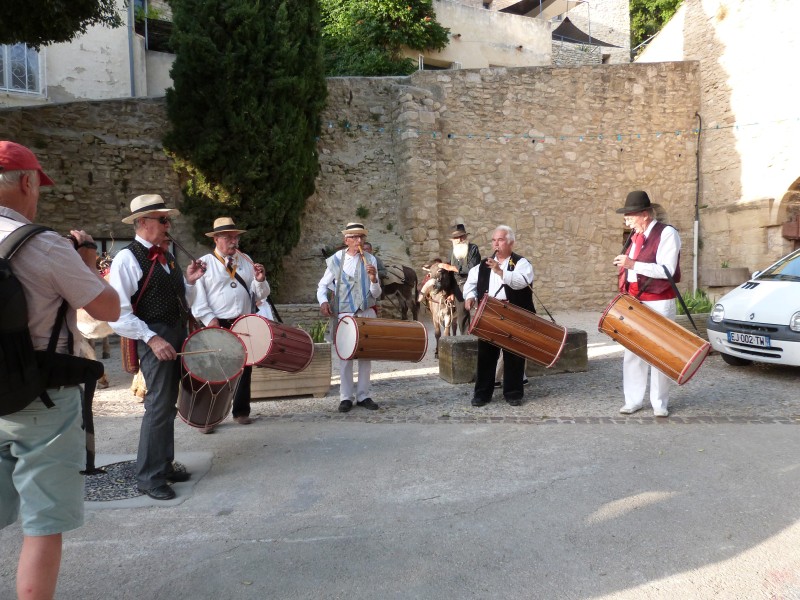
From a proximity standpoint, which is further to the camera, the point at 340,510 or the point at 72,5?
the point at 72,5

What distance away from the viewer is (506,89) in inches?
564

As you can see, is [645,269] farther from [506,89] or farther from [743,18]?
[743,18]

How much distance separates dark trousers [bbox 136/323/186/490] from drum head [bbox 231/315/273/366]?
0.92 m

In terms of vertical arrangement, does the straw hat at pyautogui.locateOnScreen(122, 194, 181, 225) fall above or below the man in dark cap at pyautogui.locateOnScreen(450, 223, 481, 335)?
above

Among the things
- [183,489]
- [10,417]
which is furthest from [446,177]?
[10,417]

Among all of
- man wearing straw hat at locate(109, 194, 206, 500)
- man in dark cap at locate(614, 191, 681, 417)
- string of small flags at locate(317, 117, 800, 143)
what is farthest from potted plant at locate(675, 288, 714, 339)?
man wearing straw hat at locate(109, 194, 206, 500)

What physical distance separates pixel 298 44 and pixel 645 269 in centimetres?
887

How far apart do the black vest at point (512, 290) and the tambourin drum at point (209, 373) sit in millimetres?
2654

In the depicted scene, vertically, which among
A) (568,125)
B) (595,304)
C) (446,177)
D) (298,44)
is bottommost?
(595,304)

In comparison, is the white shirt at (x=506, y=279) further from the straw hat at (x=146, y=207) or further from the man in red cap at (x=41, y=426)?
the man in red cap at (x=41, y=426)

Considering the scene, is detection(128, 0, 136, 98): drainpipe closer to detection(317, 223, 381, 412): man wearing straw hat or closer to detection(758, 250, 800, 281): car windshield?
detection(317, 223, 381, 412): man wearing straw hat

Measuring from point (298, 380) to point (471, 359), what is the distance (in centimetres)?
194

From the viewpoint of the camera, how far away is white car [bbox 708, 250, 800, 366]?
21.7 feet

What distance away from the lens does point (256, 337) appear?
5.09 meters
